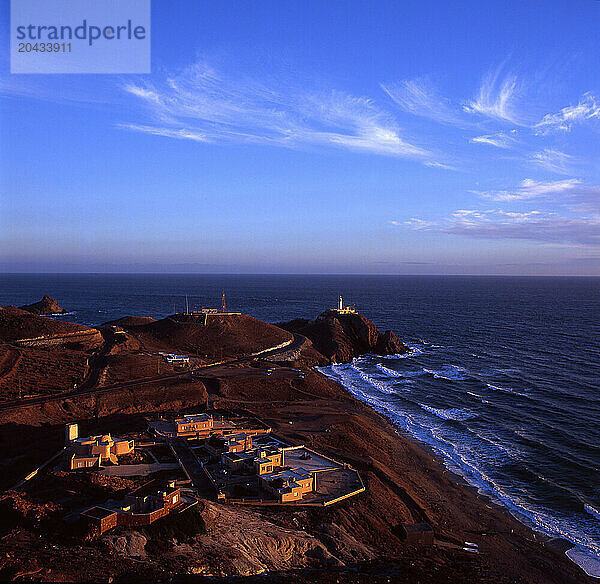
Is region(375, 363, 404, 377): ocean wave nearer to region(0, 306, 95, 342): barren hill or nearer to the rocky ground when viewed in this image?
the rocky ground

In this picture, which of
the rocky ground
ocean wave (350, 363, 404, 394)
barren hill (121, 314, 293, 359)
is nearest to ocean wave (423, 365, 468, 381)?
ocean wave (350, 363, 404, 394)

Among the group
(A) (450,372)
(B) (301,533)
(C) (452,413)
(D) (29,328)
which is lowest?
(C) (452,413)

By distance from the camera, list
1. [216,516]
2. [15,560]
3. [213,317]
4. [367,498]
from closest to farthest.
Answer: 1. [15,560]
2. [216,516]
3. [367,498]
4. [213,317]

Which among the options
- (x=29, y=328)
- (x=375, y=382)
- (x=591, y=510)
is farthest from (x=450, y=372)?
(x=29, y=328)

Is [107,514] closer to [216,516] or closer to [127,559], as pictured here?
[127,559]

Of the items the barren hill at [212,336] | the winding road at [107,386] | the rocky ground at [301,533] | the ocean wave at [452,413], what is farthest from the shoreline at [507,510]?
the barren hill at [212,336]

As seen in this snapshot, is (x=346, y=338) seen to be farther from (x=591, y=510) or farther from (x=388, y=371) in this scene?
(x=591, y=510)

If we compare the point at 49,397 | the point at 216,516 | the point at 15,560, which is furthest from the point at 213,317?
the point at 15,560
